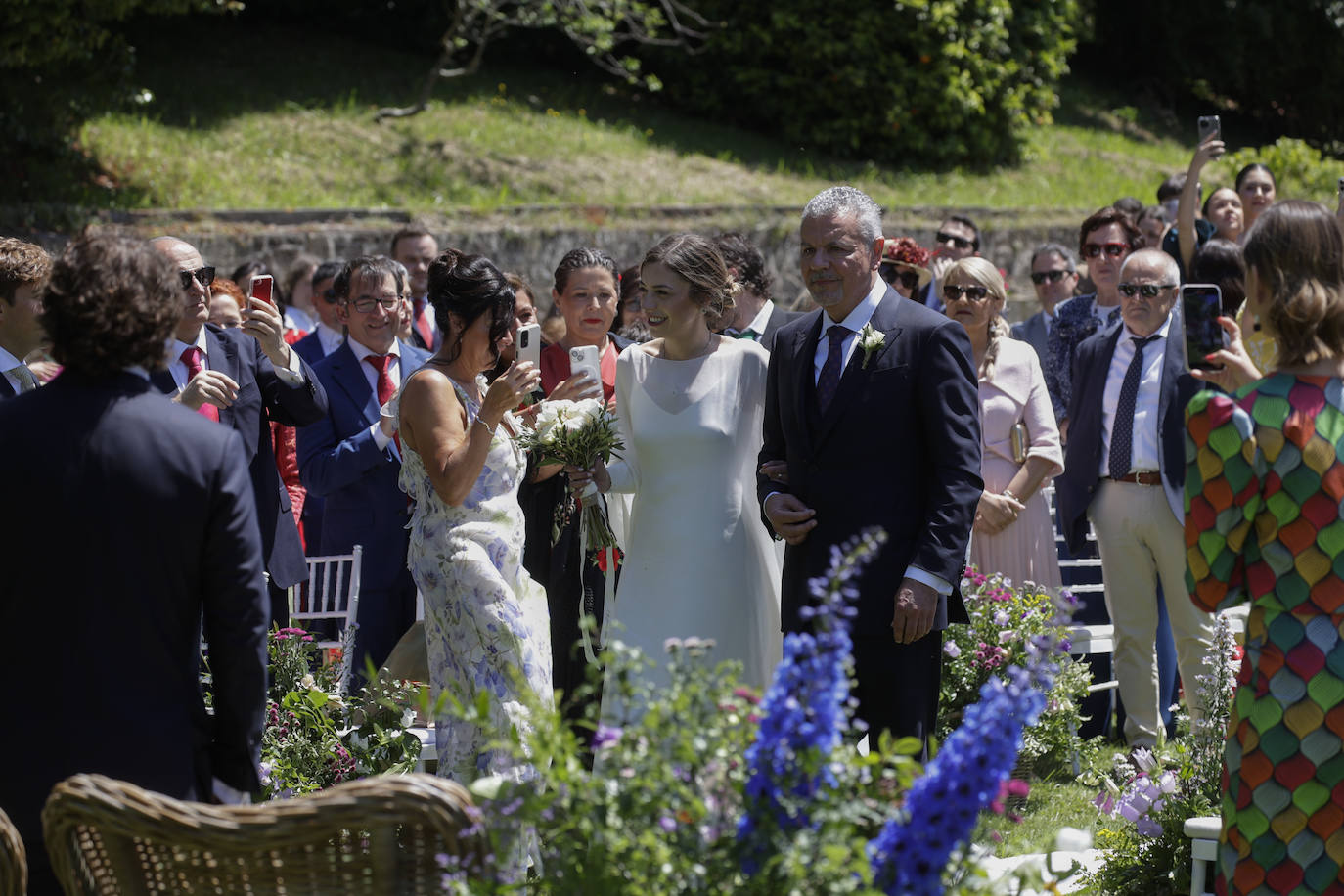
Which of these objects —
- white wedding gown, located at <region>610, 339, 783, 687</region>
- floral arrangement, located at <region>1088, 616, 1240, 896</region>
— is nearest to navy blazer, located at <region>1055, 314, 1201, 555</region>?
floral arrangement, located at <region>1088, 616, 1240, 896</region>

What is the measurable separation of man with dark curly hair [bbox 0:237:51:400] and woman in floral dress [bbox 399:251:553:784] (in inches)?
48.0

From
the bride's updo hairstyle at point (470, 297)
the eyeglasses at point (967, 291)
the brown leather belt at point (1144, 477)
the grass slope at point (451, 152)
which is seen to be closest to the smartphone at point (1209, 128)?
the eyeglasses at point (967, 291)

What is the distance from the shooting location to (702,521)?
16.0 feet

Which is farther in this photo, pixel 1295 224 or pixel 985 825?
pixel 1295 224

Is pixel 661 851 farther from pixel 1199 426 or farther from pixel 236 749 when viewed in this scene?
pixel 1199 426

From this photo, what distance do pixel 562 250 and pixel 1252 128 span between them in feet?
62.2

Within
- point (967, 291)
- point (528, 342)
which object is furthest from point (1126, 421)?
point (528, 342)

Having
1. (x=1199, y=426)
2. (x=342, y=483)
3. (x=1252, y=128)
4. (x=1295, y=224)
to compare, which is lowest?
(x=342, y=483)

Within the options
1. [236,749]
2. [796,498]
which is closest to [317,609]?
[796,498]

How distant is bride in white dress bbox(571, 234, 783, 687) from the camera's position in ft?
16.0

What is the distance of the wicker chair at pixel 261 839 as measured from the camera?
245 centimetres

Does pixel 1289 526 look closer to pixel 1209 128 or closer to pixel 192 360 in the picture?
pixel 192 360

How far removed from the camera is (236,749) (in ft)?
10.1

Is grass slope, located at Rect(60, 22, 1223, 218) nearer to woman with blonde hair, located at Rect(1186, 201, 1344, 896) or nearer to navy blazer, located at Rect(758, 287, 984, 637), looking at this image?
navy blazer, located at Rect(758, 287, 984, 637)
